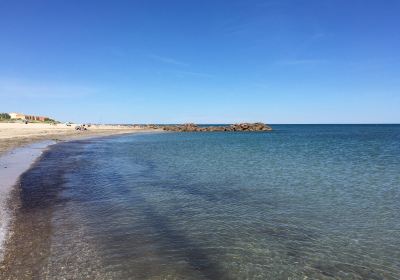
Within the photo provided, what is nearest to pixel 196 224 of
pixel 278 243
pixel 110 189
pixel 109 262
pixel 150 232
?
pixel 150 232

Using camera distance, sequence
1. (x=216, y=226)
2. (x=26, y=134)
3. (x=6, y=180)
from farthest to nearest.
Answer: (x=26, y=134) < (x=6, y=180) < (x=216, y=226)

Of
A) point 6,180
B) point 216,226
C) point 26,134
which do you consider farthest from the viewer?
point 26,134

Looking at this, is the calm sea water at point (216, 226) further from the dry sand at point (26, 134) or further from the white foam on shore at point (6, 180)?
the dry sand at point (26, 134)

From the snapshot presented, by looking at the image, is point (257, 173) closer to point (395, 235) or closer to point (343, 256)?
point (395, 235)

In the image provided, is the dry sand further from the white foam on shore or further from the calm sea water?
the calm sea water

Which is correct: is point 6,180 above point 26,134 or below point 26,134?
below

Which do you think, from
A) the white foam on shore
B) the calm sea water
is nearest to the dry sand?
the white foam on shore

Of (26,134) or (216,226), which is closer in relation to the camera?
(216,226)

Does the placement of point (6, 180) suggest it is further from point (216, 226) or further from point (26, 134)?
point (26, 134)

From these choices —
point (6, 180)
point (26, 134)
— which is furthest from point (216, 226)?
point (26, 134)

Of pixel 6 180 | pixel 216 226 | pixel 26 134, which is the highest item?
pixel 26 134

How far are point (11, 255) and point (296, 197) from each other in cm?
1269

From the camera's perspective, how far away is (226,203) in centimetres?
1581

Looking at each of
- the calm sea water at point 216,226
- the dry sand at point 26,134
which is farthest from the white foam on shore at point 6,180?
the dry sand at point 26,134
